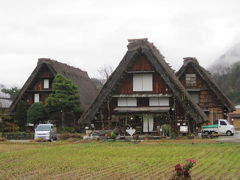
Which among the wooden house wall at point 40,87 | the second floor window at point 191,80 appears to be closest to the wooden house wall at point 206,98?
the second floor window at point 191,80

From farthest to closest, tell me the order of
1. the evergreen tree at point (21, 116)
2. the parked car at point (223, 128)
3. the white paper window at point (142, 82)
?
the evergreen tree at point (21, 116) → the parked car at point (223, 128) → the white paper window at point (142, 82)

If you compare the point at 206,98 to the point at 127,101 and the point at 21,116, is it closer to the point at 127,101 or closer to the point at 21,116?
the point at 127,101

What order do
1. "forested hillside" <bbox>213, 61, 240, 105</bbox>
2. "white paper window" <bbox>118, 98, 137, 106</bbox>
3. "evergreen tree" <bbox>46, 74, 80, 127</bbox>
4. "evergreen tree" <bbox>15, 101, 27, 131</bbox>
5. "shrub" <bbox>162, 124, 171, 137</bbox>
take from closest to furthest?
"shrub" <bbox>162, 124, 171, 137</bbox>
"white paper window" <bbox>118, 98, 137, 106</bbox>
"evergreen tree" <bbox>46, 74, 80, 127</bbox>
"evergreen tree" <bbox>15, 101, 27, 131</bbox>
"forested hillside" <bbox>213, 61, 240, 105</bbox>

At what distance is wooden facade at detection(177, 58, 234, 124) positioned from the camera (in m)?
45.8

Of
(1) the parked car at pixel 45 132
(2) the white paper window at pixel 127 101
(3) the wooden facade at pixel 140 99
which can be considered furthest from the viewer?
(2) the white paper window at pixel 127 101

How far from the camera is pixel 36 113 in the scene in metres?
45.9

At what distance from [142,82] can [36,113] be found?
42.7ft

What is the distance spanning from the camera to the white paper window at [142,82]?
39659mm

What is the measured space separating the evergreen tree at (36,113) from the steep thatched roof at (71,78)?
3563mm

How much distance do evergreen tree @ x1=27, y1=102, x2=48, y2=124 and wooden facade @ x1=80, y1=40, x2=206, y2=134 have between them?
8563 millimetres

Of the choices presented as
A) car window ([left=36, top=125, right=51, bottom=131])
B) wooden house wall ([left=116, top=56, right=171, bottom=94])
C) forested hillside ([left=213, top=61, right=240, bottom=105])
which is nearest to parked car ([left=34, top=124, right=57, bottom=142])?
car window ([left=36, top=125, right=51, bottom=131])

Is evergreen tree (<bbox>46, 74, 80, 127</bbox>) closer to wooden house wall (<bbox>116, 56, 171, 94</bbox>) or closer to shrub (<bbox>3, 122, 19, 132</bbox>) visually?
shrub (<bbox>3, 122, 19, 132</bbox>)

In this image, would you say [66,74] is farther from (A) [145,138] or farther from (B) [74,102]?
(A) [145,138]

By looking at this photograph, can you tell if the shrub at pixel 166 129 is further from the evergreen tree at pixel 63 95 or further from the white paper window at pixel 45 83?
the white paper window at pixel 45 83
